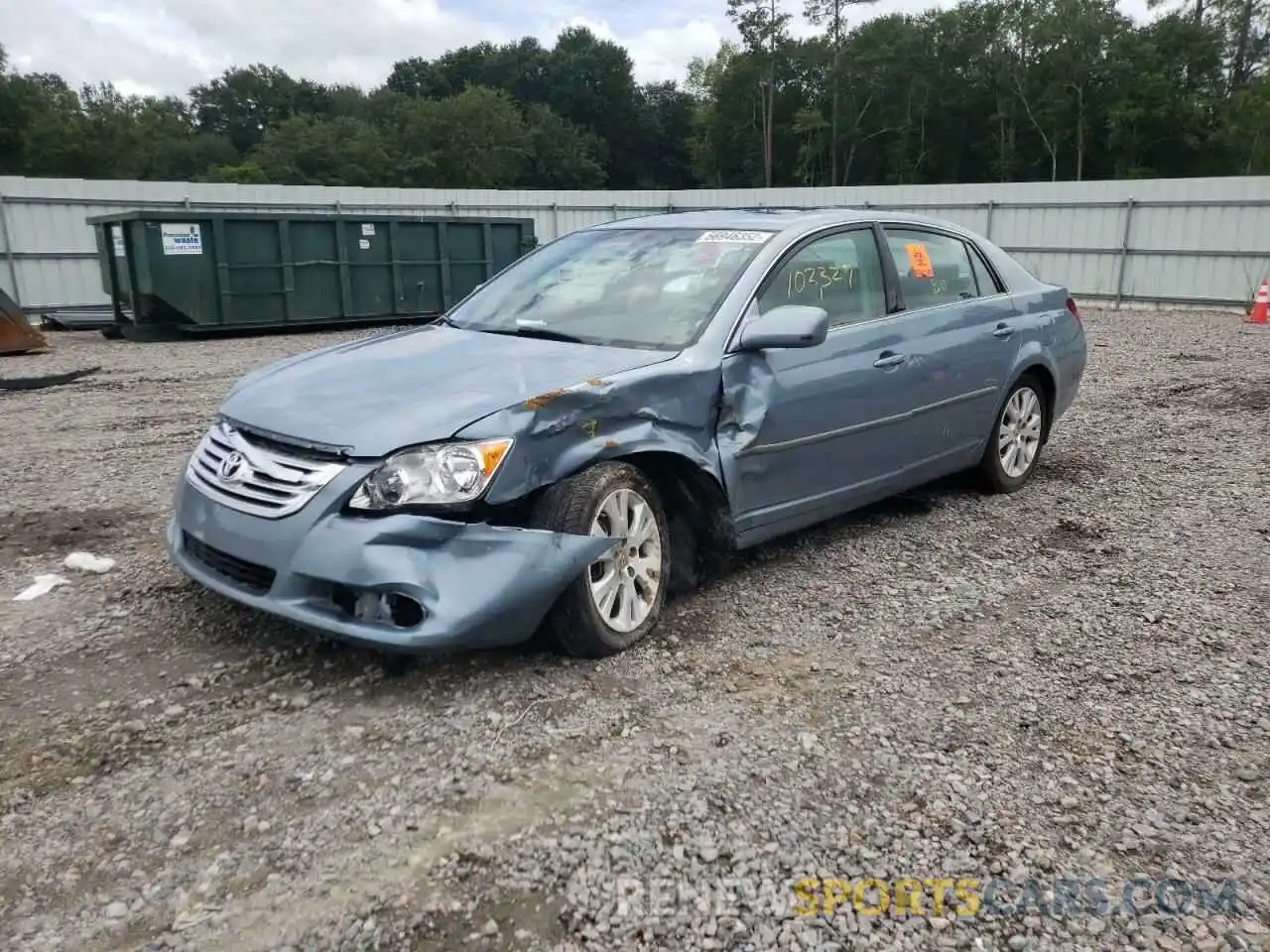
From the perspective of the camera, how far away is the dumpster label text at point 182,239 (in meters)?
13.8

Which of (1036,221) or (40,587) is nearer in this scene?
(40,587)

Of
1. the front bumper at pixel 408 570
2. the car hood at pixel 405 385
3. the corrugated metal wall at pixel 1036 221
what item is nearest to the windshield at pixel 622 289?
the car hood at pixel 405 385

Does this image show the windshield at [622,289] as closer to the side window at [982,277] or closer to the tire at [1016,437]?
the side window at [982,277]

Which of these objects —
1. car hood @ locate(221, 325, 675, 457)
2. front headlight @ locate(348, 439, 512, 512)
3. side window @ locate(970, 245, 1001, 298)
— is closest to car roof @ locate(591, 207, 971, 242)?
side window @ locate(970, 245, 1001, 298)

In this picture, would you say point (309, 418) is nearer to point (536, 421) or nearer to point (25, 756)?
point (536, 421)

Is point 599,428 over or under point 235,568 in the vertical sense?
over

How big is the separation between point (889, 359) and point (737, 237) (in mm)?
910

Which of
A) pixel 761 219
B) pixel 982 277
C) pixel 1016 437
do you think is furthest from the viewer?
pixel 1016 437

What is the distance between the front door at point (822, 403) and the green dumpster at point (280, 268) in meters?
11.5

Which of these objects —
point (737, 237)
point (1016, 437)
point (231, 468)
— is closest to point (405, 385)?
point (231, 468)

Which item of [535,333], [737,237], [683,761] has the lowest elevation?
[683,761]

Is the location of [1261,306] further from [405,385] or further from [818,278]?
[405,385]

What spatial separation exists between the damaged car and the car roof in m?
0.03

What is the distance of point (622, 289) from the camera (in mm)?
4453
